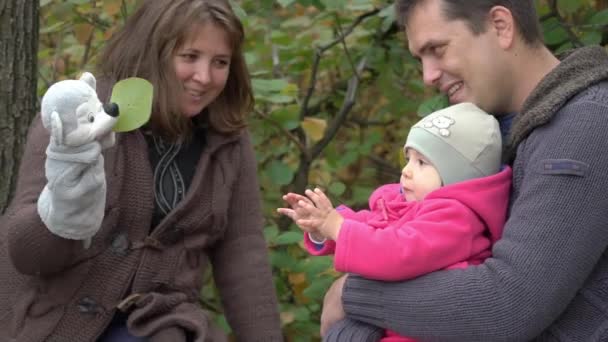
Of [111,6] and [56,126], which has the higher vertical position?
[56,126]

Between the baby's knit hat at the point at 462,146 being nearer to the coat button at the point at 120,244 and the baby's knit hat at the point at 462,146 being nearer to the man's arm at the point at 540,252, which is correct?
the man's arm at the point at 540,252

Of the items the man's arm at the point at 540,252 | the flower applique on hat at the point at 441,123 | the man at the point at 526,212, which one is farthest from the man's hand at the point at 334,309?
the flower applique on hat at the point at 441,123

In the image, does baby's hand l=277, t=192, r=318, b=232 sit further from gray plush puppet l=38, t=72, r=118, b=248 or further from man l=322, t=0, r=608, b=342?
gray plush puppet l=38, t=72, r=118, b=248

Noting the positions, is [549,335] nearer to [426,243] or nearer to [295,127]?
[426,243]

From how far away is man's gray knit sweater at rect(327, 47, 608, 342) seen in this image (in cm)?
181

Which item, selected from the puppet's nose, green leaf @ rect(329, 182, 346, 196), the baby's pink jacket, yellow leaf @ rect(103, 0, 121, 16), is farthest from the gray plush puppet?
green leaf @ rect(329, 182, 346, 196)

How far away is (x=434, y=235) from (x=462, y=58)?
0.43m

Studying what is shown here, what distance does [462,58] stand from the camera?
2102 millimetres

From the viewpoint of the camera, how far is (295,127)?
3645 millimetres

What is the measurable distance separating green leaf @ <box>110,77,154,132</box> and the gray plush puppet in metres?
0.07

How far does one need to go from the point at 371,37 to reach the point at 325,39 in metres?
0.21

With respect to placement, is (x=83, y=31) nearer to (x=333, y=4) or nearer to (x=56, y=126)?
(x=333, y=4)

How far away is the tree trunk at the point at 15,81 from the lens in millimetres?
2926

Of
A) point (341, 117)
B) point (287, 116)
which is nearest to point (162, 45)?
point (287, 116)
